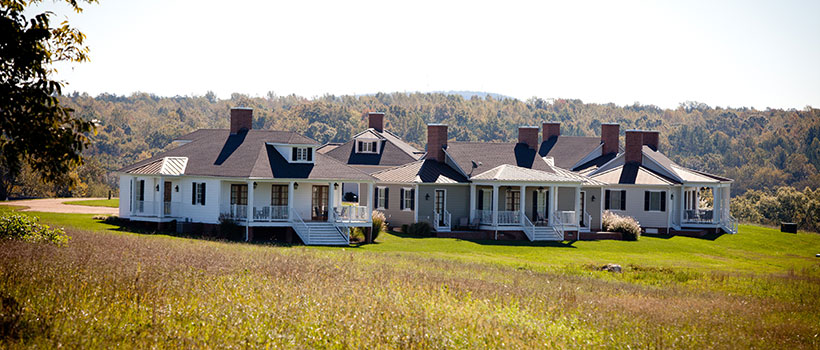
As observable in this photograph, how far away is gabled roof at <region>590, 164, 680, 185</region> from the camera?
46.0 m

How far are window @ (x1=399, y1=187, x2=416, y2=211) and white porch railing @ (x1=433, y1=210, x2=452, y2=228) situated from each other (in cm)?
132

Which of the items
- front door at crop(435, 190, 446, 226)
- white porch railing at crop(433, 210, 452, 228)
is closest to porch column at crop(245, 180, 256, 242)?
white porch railing at crop(433, 210, 452, 228)

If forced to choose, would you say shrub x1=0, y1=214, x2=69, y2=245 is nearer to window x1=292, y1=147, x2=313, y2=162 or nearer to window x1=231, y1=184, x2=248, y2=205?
window x1=231, y1=184, x2=248, y2=205

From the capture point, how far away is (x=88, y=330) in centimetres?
1094

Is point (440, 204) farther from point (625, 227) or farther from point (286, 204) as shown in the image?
point (625, 227)

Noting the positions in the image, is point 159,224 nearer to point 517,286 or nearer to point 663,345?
point 517,286

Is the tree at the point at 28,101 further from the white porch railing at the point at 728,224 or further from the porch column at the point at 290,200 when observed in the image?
the white porch railing at the point at 728,224

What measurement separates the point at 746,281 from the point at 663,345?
535 inches

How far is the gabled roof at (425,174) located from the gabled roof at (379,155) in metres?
11.3

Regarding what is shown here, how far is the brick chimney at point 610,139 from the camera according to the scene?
173ft

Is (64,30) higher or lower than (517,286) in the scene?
higher

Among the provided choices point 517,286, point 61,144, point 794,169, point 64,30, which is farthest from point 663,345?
point 794,169

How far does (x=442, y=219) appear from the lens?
136 ft

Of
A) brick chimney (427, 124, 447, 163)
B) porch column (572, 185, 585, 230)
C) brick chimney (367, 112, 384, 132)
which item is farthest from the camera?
brick chimney (367, 112, 384, 132)
